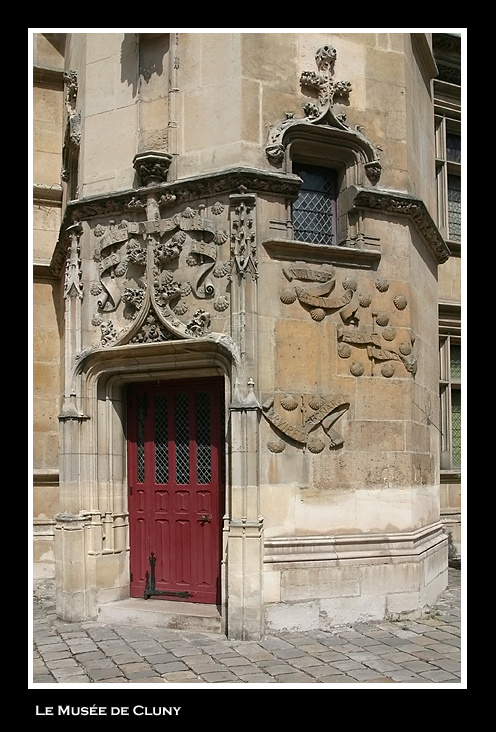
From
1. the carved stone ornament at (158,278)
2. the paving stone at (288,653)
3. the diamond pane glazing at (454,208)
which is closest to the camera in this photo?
the paving stone at (288,653)

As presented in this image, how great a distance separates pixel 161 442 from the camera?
802 cm

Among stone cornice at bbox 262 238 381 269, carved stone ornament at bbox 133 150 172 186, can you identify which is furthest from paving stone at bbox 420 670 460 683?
carved stone ornament at bbox 133 150 172 186

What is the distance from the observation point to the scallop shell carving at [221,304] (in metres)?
7.28

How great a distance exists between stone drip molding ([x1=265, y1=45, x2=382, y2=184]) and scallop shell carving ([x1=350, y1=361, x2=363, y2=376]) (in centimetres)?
194

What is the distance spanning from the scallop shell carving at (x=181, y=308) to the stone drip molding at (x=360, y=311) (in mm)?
953

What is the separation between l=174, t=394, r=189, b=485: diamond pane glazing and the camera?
7875 mm

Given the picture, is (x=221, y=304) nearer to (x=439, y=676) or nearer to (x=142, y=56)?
(x=142, y=56)

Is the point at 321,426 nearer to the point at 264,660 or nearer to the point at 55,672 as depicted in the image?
the point at 264,660

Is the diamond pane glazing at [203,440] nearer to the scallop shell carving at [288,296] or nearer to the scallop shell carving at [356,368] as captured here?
the scallop shell carving at [288,296]

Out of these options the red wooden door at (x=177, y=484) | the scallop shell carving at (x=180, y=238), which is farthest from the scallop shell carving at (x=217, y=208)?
the red wooden door at (x=177, y=484)

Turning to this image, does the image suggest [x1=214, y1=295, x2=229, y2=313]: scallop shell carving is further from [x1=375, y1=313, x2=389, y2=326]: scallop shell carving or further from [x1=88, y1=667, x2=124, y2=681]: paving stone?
[x1=88, y1=667, x2=124, y2=681]: paving stone

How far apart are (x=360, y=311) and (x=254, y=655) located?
11.3 ft

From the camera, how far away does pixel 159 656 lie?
20.6 ft

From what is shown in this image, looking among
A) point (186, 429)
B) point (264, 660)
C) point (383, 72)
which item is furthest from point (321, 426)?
point (383, 72)
